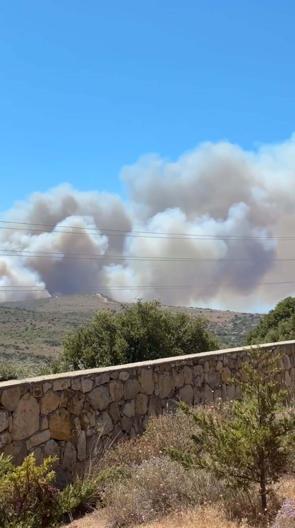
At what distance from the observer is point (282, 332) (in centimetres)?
2938

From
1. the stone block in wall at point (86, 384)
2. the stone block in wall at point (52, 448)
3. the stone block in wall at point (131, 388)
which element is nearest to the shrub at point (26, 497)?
the stone block in wall at point (52, 448)

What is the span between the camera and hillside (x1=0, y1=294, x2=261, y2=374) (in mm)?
49156

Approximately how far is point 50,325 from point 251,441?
7175cm

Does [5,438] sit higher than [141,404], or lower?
lower

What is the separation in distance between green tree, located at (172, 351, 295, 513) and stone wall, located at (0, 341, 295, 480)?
982 millimetres

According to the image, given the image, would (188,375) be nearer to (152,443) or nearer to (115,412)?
(115,412)

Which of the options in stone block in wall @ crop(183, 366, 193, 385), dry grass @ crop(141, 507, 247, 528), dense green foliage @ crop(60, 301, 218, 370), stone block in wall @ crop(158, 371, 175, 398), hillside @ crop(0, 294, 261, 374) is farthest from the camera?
hillside @ crop(0, 294, 261, 374)

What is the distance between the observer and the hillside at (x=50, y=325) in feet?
161

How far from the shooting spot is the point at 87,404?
767cm

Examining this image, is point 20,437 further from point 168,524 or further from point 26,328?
point 26,328

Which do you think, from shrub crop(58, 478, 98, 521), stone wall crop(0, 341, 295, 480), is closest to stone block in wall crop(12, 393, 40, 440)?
stone wall crop(0, 341, 295, 480)

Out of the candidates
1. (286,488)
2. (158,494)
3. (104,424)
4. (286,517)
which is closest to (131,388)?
(104,424)

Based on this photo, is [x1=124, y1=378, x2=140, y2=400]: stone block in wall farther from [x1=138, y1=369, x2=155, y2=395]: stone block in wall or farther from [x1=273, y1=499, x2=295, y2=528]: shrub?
[x1=273, y1=499, x2=295, y2=528]: shrub

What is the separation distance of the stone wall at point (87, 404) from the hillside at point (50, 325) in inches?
749
